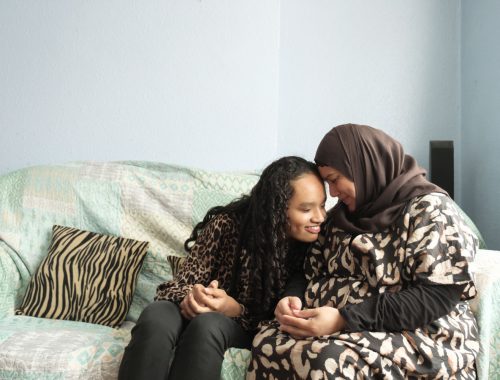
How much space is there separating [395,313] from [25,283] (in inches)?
56.8

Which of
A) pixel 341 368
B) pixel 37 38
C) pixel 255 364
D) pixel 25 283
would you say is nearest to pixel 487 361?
pixel 341 368

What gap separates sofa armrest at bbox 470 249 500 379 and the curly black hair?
1.83 feet

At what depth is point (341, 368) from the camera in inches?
51.3

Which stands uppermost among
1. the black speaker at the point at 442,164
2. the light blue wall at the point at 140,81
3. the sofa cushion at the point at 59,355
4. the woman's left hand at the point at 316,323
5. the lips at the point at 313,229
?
the light blue wall at the point at 140,81

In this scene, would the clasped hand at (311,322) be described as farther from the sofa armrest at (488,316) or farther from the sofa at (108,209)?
the sofa at (108,209)

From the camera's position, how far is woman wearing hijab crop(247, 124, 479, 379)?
1.36 m

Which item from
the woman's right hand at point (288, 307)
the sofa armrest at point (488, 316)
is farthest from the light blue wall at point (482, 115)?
Result: the woman's right hand at point (288, 307)

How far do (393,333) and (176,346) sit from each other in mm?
591

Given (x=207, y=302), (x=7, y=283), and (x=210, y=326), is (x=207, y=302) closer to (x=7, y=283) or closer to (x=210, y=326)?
(x=210, y=326)

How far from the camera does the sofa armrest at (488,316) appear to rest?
154 centimetres

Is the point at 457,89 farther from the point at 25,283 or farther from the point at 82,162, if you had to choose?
the point at 25,283

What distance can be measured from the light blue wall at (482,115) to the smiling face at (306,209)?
1427 mm

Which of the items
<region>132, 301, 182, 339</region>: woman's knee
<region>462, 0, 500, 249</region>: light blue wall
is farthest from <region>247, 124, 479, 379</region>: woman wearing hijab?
<region>462, 0, 500, 249</region>: light blue wall

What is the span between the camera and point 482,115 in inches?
111
